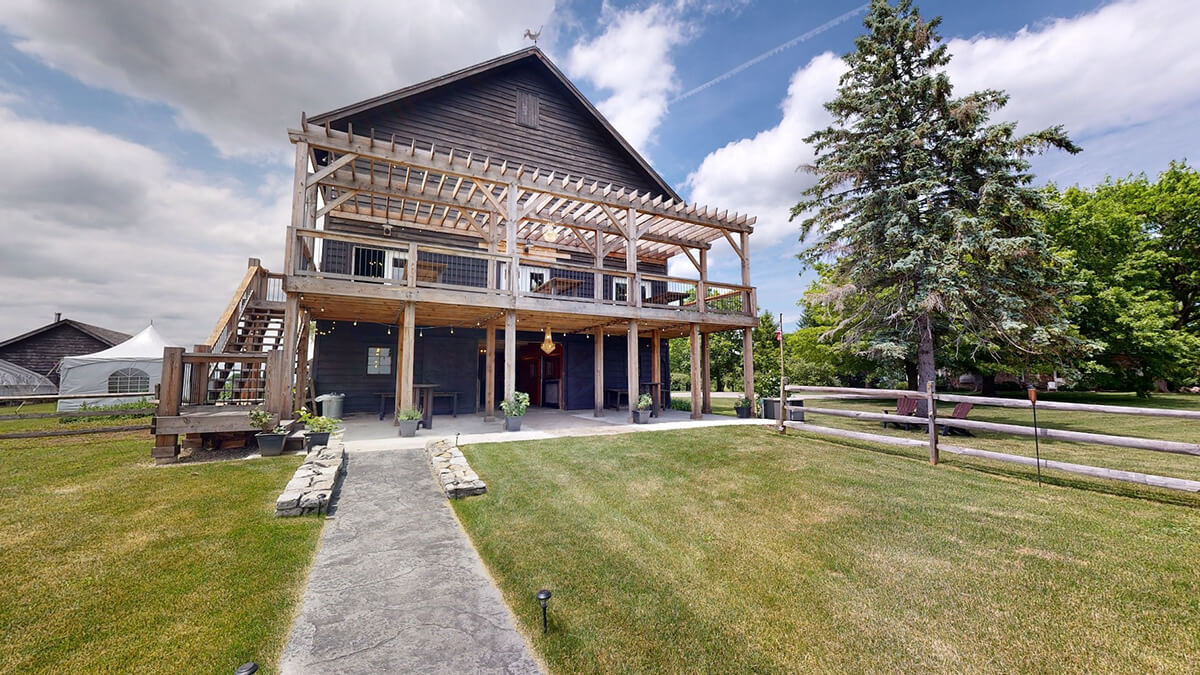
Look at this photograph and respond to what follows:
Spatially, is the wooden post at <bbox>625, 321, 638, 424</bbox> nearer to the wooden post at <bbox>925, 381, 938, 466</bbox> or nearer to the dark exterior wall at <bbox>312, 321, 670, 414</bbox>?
the dark exterior wall at <bbox>312, 321, 670, 414</bbox>

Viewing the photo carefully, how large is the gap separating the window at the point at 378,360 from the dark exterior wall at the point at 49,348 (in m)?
22.9

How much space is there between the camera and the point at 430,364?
43.3 ft

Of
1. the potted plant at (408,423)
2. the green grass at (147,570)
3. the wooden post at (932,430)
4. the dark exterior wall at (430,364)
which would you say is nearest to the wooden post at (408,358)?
the potted plant at (408,423)

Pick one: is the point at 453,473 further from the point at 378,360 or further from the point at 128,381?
the point at 128,381

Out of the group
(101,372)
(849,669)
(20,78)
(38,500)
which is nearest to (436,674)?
(849,669)

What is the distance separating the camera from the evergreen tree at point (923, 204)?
9.84 m

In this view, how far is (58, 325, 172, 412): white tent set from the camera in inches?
698

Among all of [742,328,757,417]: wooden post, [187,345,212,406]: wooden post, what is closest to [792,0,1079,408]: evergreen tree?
[742,328,757,417]: wooden post

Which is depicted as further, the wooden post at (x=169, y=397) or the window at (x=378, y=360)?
the window at (x=378, y=360)

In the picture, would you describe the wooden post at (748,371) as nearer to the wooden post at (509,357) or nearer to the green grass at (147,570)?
the wooden post at (509,357)

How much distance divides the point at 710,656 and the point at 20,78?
56.0 ft

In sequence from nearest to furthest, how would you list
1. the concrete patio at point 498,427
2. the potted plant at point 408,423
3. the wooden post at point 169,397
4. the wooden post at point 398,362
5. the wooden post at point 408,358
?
the wooden post at point 169,397
the concrete patio at point 498,427
the potted plant at point 408,423
the wooden post at point 408,358
the wooden post at point 398,362

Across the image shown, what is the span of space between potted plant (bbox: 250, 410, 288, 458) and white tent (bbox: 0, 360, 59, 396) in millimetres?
23498

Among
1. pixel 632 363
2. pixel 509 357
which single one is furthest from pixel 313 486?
pixel 632 363
